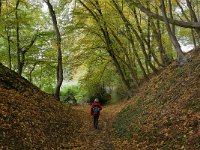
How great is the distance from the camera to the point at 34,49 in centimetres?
2825

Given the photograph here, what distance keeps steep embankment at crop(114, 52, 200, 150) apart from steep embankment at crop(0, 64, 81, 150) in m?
2.95

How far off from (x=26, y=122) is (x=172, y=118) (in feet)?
17.5

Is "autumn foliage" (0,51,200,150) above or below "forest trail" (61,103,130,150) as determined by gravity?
above

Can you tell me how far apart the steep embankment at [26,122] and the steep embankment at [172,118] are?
2950mm

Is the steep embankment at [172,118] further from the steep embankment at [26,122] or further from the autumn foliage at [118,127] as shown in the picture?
the steep embankment at [26,122]

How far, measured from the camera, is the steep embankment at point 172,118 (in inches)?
358

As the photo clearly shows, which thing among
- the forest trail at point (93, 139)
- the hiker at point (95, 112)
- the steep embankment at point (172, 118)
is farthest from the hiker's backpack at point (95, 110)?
the steep embankment at point (172, 118)

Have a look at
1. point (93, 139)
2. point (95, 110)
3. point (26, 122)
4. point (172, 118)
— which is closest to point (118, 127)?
point (95, 110)

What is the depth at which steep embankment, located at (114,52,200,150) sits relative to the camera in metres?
9.09

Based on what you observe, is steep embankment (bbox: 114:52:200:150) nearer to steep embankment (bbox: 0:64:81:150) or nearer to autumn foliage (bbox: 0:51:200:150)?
autumn foliage (bbox: 0:51:200:150)

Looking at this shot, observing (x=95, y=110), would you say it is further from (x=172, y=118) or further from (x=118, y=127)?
(x=172, y=118)

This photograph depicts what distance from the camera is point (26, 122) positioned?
10547 mm

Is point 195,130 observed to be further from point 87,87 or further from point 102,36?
point 87,87

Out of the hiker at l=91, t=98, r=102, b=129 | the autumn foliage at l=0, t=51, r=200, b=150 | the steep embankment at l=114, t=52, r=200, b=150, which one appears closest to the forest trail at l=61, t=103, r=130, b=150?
the autumn foliage at l=0, t=51, r=200, b=150
